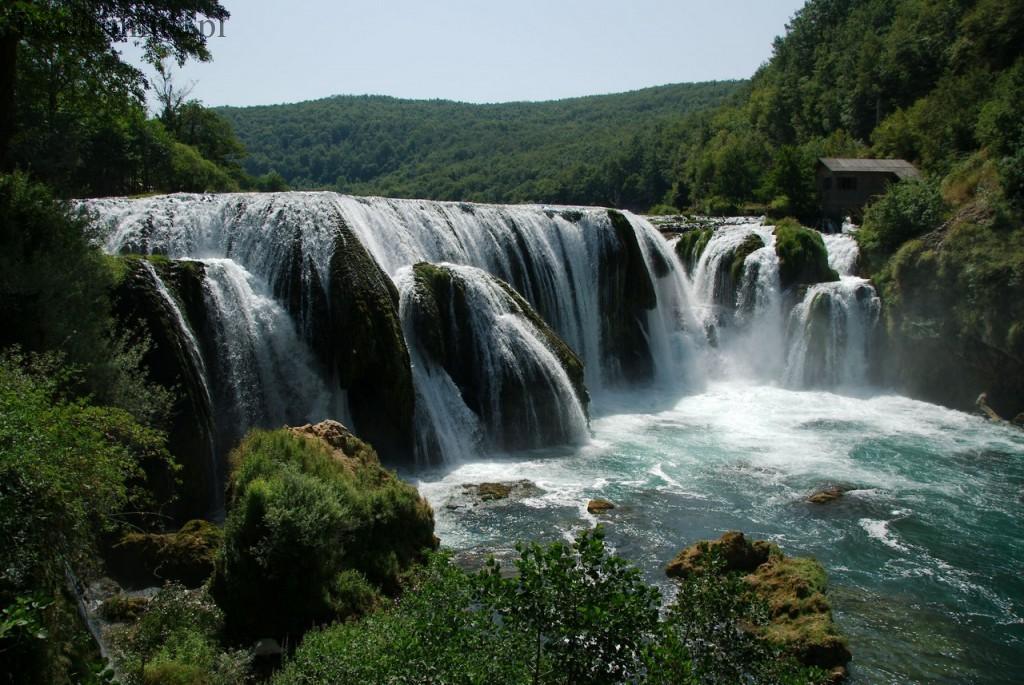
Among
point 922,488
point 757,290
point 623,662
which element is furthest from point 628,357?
point 623,662

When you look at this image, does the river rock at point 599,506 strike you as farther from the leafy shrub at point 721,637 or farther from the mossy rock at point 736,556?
the leafy shrub at point 721,637

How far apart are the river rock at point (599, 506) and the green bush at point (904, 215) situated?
20.6 meters

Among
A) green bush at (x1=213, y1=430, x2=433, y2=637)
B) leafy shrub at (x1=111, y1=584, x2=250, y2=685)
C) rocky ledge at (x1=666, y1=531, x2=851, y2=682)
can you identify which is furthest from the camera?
green bush at (x1=213, y1=430, x2=433, y2=637)

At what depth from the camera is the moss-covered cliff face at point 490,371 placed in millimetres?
21750

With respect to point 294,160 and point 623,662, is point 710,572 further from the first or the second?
point 294,160

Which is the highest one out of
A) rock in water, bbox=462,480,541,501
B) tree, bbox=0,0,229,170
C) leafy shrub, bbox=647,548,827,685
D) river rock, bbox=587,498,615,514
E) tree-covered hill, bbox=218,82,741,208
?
tree-covered hill, bbox=218,82,741,208

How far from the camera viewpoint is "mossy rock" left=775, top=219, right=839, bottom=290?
1259 inches

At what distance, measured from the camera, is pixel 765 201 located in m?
53.3

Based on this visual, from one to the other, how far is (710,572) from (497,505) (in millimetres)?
10572

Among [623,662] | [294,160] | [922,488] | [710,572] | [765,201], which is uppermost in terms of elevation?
[294,160]

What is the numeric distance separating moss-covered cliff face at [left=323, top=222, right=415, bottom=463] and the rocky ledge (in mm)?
8296

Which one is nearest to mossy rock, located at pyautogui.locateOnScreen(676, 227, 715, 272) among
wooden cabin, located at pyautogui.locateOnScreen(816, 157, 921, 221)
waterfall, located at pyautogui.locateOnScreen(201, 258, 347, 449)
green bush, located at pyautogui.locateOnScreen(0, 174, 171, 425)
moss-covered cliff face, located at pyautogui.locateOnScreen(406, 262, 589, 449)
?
wooden cabin, located at pyautogui.locateOnScreen(816, 157, 921, 221)

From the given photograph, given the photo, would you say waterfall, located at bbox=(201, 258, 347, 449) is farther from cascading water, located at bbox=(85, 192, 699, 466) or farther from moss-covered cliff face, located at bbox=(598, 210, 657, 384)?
moss-covered cliff face, located at bbox=(598, 210, 657, 384)

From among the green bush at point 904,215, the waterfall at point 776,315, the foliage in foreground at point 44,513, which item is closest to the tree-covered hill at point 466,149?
the waterfall at point 776,315
